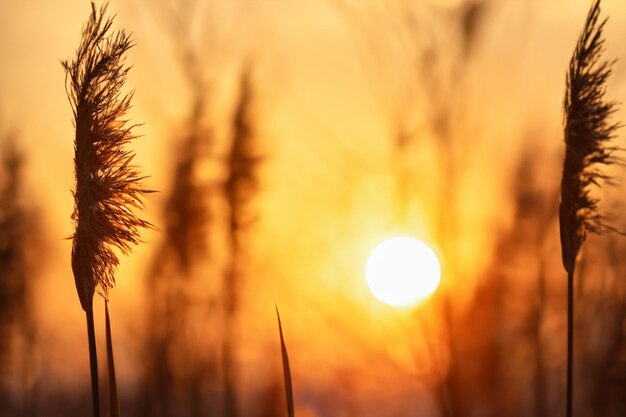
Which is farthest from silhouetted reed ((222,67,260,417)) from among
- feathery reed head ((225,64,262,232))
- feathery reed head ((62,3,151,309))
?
feathery reed head ((62,3,151,309))

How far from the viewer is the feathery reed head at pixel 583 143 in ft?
12.8

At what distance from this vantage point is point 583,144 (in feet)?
12.9

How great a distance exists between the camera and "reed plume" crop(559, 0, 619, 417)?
3.90m

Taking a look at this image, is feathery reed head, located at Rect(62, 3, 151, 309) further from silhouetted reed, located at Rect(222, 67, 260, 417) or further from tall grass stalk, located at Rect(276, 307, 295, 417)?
silhouetted reed, located at Rect(222, 67, 260, 417)

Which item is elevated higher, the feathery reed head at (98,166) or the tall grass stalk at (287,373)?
the feathery reed head at (98,166)

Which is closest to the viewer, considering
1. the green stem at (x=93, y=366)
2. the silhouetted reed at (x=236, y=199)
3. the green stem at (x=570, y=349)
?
the green stem at (x=93, y=366)

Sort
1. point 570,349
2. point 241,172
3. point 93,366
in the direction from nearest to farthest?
point 93,366 < point 570,349 < point 241,172

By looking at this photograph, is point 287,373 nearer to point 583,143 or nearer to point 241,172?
point 583,143

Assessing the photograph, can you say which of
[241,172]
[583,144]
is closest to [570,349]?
[583,144]

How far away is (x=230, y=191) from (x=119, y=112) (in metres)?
7.87

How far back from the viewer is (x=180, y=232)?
Answer: 1213 centimetres

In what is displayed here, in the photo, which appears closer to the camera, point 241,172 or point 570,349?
point 570,349

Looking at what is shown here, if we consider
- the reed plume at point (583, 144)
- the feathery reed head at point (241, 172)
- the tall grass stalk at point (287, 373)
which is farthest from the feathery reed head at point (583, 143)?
the feathery reed head at point (241, 172)

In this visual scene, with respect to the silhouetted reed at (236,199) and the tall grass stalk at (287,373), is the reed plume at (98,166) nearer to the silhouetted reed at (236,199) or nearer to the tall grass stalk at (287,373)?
the tall grass stalk at (287,373)
